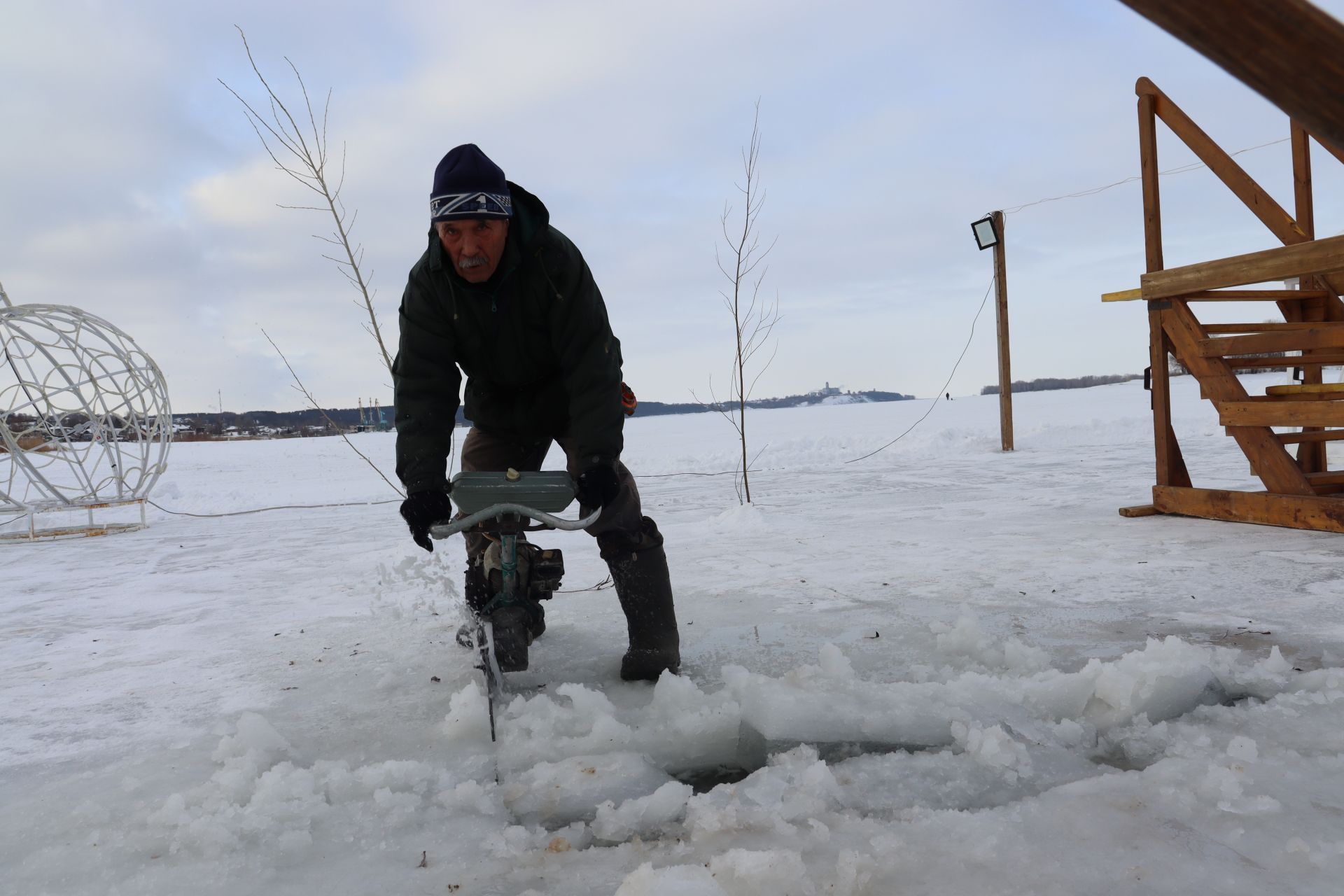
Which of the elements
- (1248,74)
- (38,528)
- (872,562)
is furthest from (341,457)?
(1248,74)

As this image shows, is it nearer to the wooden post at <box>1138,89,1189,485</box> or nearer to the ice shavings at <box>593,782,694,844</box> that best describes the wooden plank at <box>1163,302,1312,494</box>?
the wooden post at <box>1138,89,1189,485</box>

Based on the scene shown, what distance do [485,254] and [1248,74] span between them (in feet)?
6.18

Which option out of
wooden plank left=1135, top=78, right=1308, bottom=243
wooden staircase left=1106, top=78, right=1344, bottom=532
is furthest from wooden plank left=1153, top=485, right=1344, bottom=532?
wooden plank left=1135, top=78, right=1308, bottom=243

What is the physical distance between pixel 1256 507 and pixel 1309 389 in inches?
27.4

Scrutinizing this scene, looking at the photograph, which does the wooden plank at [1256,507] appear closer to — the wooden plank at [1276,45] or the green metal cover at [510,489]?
the green metal cover at [510,489]

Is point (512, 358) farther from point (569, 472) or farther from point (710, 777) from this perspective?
point (710, 777)

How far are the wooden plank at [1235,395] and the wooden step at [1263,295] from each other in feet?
0.65

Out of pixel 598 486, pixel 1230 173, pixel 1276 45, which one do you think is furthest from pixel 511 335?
pixel 1230 173

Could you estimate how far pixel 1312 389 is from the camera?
4578mm

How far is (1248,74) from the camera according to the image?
69cm

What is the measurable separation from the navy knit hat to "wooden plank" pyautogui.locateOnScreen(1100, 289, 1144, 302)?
4.70m

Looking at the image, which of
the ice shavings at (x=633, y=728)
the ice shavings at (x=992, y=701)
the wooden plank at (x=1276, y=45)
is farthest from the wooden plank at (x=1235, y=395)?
the wooden plank at (x=1276, y=45)

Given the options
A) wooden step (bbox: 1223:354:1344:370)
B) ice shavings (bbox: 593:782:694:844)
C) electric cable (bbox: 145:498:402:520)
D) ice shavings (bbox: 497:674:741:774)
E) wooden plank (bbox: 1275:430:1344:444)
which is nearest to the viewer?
ice shavings (bbox: 593:782:694:844)

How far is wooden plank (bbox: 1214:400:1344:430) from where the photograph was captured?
4.43m
